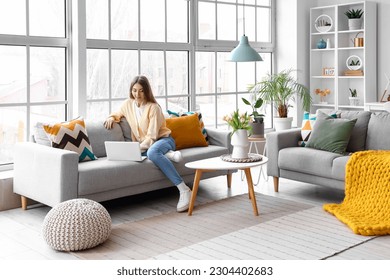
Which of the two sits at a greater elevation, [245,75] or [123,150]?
[245,75]

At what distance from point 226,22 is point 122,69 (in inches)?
71.2

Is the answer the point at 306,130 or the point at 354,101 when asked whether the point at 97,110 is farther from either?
the point at 354,101

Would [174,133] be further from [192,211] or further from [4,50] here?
[4,50]

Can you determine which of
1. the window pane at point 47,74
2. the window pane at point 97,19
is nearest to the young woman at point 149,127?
the window pane at point 47,74

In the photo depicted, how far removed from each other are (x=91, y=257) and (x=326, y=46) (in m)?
5.07

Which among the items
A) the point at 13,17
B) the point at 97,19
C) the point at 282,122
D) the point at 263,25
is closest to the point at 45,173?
the point at 13,17

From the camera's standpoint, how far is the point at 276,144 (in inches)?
217

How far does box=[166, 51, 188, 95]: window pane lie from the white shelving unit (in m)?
2.02

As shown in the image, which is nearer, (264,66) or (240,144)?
(240,144)

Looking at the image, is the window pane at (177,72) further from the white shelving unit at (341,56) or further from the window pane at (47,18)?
the white shelving unit at (341,56)

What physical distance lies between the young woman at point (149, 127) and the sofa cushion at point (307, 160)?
41.4 inches

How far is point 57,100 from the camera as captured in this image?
565 centimetres

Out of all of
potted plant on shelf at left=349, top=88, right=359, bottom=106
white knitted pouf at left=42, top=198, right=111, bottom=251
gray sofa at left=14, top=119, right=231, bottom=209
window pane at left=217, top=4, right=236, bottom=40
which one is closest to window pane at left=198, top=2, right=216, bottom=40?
window pane at left=217, top=4, right=236, bottom=40

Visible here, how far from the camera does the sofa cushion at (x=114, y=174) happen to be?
4.50 metres
